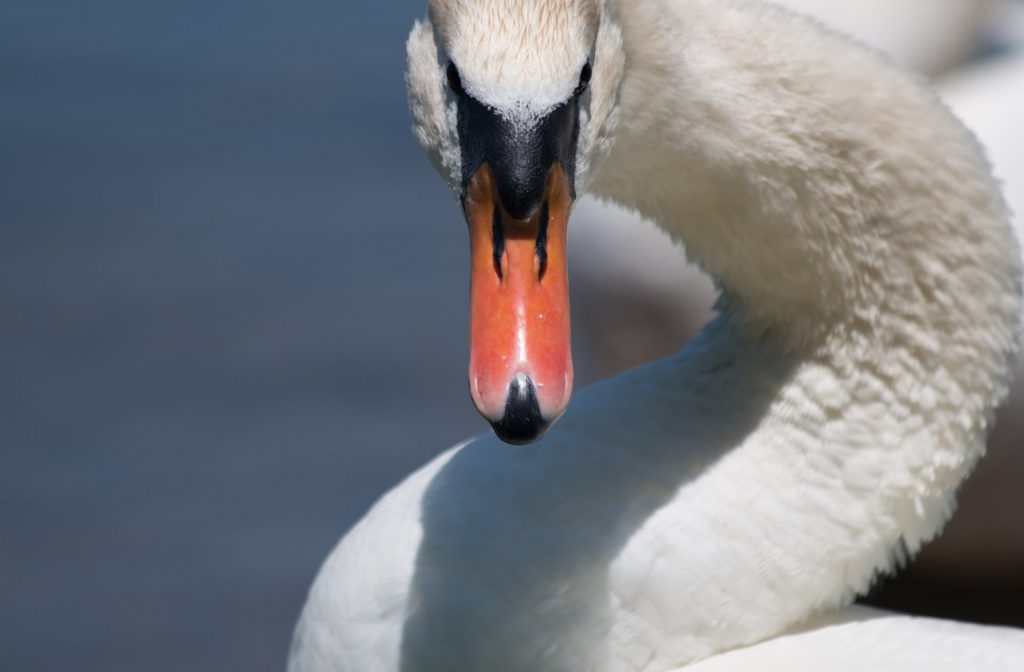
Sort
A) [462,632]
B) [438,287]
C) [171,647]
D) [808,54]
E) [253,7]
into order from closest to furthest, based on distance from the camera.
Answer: [808,54] → [462,632] → [171,647] → [438,287] → [253,7]

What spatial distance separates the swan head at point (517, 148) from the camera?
1250 millimetres

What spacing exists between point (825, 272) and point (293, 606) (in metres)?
2.10

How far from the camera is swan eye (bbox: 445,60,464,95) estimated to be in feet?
4.18

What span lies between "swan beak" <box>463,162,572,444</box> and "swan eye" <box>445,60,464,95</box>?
63mm

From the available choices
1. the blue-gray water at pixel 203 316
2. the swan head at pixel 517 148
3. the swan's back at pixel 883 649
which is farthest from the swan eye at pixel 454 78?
the blue-gray water at pixel 203 316

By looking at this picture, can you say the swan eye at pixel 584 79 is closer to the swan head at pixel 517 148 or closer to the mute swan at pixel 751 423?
the swan head at pixel 517 148

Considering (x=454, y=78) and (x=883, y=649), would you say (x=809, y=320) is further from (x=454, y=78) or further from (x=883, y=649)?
(x=454, y=78)

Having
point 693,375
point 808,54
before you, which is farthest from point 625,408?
point 808,54

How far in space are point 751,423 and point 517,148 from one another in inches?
20.2

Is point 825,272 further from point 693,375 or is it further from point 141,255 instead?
point 141,255

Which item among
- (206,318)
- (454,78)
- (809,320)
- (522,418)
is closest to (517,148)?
(454,78)

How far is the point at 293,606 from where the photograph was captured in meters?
3.44

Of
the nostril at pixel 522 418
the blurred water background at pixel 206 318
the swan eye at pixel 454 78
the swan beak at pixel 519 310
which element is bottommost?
the nostril at pixel 522 418

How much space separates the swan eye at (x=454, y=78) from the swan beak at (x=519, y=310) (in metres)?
0.06
